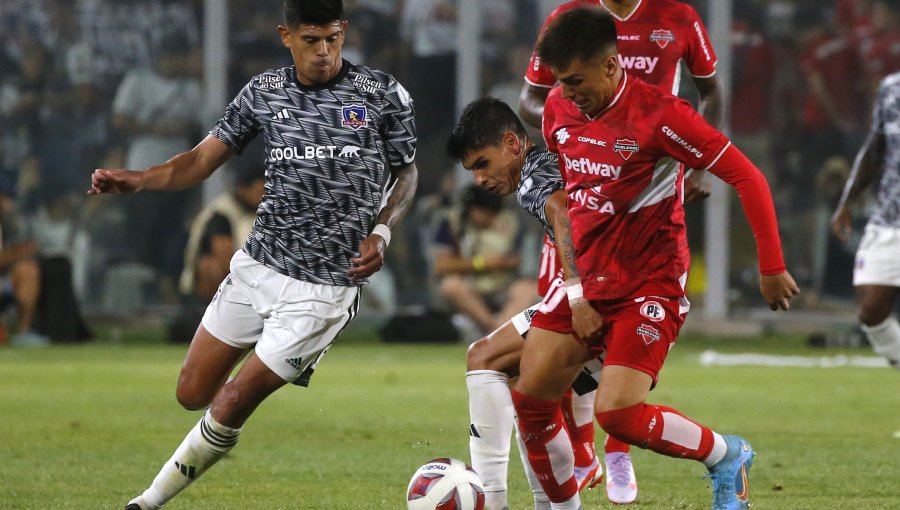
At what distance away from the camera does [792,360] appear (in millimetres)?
15016

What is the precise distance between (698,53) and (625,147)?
1580mm

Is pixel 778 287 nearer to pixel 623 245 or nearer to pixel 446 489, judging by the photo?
pixel 623 245

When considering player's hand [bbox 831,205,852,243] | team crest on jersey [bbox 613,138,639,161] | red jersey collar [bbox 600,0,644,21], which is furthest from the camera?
player's hand [bbox 831,205,852,243]

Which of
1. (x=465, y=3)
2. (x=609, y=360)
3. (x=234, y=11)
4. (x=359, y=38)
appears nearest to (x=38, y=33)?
(x=234, y=11)

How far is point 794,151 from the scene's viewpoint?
18719 mm

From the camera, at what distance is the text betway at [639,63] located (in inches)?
272

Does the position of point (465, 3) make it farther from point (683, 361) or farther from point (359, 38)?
point (683, 361)

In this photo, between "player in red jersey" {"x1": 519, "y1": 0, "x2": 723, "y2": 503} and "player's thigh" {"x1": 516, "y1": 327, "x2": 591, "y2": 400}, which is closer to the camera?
"player's thigh" {"x1": 516, "y1": 327, "x2": 591, "y2": 400}

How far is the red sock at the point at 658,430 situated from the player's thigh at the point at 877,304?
438cm

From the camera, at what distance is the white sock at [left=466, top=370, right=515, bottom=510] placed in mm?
6121

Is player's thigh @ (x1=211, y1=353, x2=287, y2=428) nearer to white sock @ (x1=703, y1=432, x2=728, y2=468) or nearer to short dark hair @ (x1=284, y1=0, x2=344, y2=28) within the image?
short dark hair @ (x1=284, y1=0, x2=344, y2=28)

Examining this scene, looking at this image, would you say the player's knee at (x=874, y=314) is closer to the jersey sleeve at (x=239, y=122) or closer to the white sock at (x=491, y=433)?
the white sock at (x=491, y=433)

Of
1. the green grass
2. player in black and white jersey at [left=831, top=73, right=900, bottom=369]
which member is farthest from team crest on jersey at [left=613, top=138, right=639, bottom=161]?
player in black and white jersey at [left=831, top=73, right=900, bottom=369]

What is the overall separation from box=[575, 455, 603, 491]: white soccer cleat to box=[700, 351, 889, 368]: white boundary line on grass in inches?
294
